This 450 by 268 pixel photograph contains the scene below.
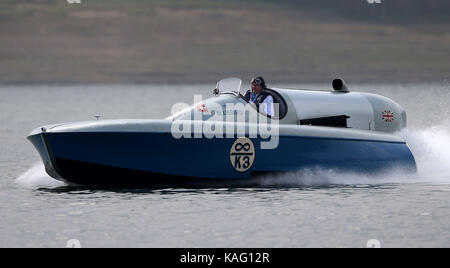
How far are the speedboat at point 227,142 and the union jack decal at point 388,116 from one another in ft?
0.91

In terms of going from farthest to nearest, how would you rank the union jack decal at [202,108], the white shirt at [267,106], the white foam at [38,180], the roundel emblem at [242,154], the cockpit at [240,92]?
the white foam at [38,180], the cockpit at [240,92], the white shirt at [267,106], the union jack decal at [202,108], the roundel emblem at [242,154]

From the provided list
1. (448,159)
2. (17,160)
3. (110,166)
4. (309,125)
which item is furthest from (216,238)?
(17,160)

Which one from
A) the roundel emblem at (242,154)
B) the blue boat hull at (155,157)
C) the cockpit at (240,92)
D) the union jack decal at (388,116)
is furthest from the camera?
the union jack decal at (388,116)

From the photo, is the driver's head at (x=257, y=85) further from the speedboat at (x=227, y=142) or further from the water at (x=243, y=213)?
the water at (x=243, y=213)

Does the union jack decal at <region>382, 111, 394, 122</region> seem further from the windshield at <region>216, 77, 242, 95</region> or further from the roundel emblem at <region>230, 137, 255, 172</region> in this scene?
the roundel emblem at <region>230, 137, 255, 172</region>

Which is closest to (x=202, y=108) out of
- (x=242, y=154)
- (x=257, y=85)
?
(x=242, y=154)

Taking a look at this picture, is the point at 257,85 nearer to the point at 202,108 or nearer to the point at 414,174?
the point at 202,108

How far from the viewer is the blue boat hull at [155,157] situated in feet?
49.8

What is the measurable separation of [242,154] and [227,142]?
39 centimetres

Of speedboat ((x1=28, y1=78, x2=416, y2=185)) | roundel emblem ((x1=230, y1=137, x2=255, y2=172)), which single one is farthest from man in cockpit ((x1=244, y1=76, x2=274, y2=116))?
roundel emblem ((x1=230, y1=137, x2=255, y2=172))

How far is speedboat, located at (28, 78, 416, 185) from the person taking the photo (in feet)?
49.9

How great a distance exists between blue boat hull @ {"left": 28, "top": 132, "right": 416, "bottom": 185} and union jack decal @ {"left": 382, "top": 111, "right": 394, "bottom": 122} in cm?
205

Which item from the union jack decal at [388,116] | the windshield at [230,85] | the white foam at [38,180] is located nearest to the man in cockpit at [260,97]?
the windshield at [230,85]
